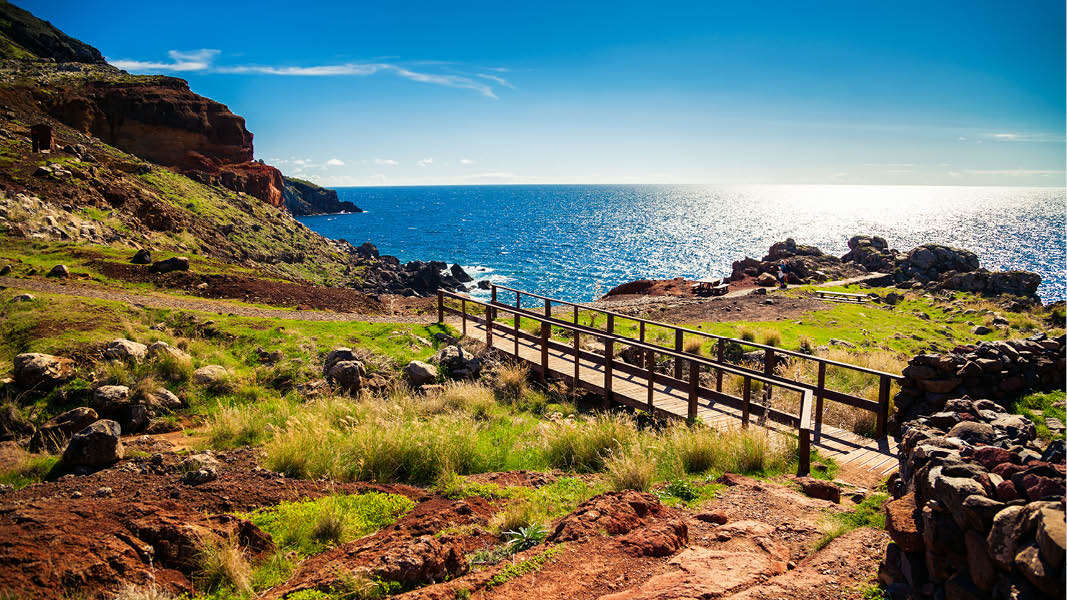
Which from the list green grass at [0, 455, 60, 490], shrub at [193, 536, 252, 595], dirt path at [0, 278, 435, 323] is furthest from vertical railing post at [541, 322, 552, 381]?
dirt path at [0, 278, 435, 323]

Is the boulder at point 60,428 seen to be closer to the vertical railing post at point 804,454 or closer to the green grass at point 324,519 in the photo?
the green grass at point 324,519

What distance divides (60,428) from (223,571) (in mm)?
6003

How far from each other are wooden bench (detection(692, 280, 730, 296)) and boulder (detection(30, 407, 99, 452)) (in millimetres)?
35523

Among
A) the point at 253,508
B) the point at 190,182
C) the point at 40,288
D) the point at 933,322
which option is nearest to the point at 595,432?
the point at 253,508

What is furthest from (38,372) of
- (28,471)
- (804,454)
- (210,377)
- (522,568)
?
(804,454)

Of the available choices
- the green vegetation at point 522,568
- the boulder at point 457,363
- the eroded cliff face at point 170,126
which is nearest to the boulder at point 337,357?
the boulder at point 457,363

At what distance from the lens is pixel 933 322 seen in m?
27.4

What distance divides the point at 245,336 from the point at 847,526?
14199mm

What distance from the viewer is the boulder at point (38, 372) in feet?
33.3

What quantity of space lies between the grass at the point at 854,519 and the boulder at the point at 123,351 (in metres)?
12.5

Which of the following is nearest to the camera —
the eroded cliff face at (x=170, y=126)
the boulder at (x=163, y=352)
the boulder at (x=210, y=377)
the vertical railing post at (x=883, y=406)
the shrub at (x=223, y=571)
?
the shrub at (x=223, y=571)

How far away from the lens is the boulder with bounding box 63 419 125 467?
7.71 meters

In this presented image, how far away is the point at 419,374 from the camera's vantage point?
1293 centimetres

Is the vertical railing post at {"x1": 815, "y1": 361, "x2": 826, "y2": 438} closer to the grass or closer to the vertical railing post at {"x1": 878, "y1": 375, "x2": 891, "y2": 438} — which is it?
the vertical railing post at {"x1": 878, "y1": 375, "x2": 891, "y2": 438}
